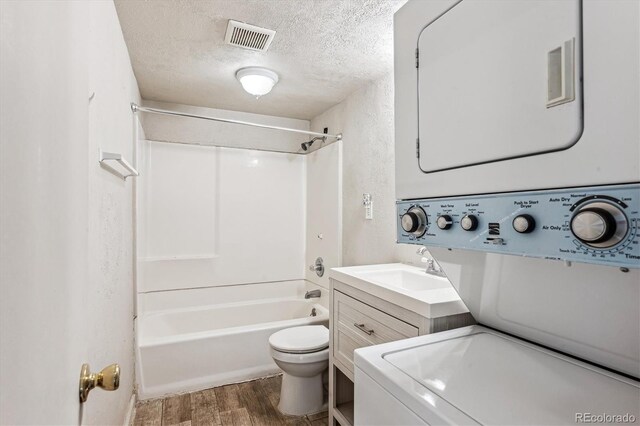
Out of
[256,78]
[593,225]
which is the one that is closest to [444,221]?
[593,225]

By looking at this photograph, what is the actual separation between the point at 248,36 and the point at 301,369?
2013 mm

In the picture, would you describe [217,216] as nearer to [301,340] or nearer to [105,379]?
[301,340]

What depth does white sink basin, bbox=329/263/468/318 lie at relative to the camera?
1.16 m

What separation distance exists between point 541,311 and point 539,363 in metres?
0.14

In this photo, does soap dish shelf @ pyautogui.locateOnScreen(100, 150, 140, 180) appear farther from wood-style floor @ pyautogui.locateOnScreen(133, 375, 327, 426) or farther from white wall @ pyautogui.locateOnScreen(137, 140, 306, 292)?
wood-style floor @ pyautogui.locateOnScreen(133, 375, 327, 426)

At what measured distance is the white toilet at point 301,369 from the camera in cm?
200

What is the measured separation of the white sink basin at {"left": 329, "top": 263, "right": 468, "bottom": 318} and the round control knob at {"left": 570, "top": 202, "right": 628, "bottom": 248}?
628 mm

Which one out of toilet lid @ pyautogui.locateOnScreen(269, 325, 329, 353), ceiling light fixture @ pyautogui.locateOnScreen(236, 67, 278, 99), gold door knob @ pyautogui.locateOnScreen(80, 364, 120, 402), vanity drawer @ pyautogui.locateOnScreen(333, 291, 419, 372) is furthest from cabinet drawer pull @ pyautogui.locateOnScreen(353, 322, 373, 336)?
ceiling light fixture @ pyautogui.locateOnScreen(236, 67, 278, 99)

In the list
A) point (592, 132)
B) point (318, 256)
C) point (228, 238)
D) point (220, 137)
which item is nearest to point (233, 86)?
point (220, 137)

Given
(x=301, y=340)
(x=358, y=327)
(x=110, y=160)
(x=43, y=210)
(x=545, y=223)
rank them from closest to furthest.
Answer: (x=43, y=210) < (x=545, y=223) < (x=110, y=160) < (x=358, y=327) < (x=301, y=340)

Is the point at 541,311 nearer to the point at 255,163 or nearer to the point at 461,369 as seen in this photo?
the point at 461,369

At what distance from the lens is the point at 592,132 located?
23.0 inches

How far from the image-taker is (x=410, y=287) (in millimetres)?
1808

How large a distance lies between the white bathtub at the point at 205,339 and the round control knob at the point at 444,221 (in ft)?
6.29
